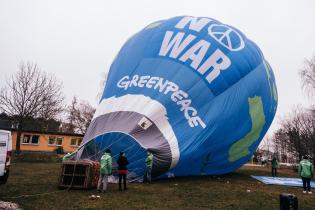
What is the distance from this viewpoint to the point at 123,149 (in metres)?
11.2

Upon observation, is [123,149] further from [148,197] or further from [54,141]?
[54,141]

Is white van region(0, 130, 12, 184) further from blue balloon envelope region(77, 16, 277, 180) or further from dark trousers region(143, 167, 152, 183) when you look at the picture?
dark trousers region(143, 167, 152, 183)

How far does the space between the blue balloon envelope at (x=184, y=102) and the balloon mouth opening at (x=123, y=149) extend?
33 mm

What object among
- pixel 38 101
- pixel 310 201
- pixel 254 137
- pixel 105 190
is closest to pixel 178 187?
pixel 105 190

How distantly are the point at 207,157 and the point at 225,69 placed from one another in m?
3.43

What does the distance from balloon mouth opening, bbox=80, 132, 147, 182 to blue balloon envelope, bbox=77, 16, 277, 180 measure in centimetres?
3

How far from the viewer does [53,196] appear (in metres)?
8.68

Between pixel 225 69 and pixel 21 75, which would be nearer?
pixel 225 69

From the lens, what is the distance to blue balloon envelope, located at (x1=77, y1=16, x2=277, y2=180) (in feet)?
37.6

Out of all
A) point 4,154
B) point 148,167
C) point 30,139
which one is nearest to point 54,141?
point 30,139

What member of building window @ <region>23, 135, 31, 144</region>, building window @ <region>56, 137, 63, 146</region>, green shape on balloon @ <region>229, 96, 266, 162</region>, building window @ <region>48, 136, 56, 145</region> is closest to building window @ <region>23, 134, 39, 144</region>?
building window @ <region>23, 135, 31, 144</region>

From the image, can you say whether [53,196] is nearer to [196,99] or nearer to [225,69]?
[196,99]

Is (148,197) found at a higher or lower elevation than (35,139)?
lower

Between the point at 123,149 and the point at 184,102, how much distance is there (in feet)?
9.10
